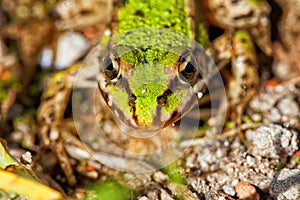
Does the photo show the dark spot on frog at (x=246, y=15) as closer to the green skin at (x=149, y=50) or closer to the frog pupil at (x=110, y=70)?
the green skin at (x=149, y=50)

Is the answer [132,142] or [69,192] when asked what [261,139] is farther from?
[69,192]

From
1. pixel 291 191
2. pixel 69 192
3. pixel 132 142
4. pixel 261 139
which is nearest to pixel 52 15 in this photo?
pixel 132 142

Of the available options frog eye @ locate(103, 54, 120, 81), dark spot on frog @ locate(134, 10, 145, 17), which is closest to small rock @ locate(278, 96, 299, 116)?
dark spot on frog @ locate(134, 10, 145, 17)

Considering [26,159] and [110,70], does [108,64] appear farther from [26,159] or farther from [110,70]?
[26,159]

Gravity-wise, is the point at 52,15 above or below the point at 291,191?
above

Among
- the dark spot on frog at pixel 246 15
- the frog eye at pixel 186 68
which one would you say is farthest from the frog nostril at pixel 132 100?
the dark spot on frog at pixel 246 15
